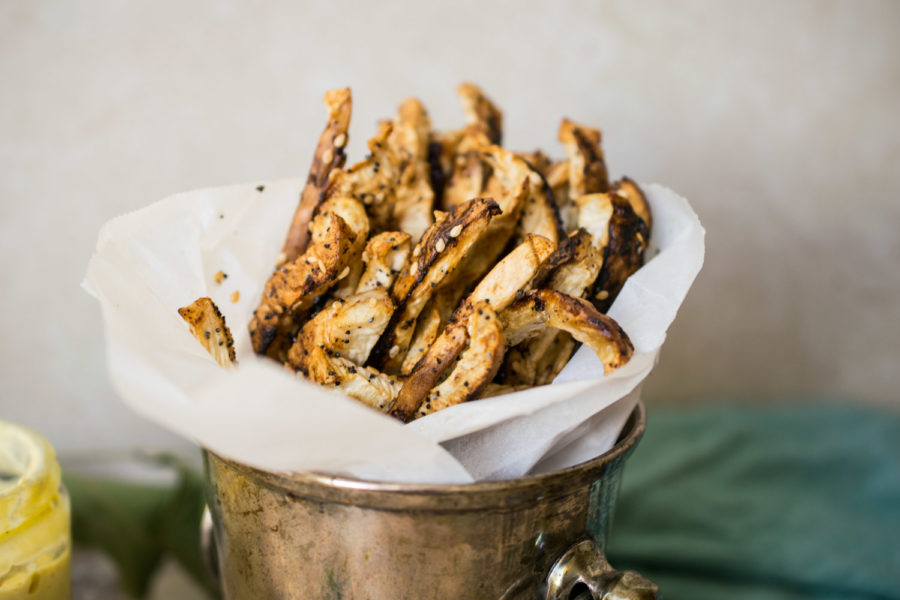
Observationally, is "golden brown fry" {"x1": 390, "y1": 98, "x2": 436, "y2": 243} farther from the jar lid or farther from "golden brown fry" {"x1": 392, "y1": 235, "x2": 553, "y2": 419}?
the jar lid

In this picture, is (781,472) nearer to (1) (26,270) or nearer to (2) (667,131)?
(2) (667,131)

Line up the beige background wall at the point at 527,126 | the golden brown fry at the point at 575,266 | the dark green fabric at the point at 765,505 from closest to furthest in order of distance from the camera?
the golden brown fry at the point at 575,266 < the dark green fabric at the point at 765,505 < the beige background wall at the point at 527,126

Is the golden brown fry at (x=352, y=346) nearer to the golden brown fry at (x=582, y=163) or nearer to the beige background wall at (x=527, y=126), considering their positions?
the golden brown fry at (x=582, y=163)

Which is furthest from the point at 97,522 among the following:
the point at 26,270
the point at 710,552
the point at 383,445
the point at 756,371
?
the point at 756,371

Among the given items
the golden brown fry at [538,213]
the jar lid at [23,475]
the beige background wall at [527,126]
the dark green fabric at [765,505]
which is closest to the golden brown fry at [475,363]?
the golden brown fry at [538,213]

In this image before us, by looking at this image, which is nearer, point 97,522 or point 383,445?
point 383,445
